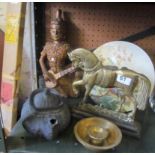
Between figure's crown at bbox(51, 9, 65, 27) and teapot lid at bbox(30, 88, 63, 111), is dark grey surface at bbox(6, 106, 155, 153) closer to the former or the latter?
teapot lid at bbox(30, 88, 63, 111)

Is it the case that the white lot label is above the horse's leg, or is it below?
above

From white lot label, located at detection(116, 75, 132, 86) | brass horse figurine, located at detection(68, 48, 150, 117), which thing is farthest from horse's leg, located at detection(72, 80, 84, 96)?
white lot label, located at detection(116, 75, 132, 86)

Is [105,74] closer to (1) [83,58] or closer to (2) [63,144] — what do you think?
(1) [83,58]

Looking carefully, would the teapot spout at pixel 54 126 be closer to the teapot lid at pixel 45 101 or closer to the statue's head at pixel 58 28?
the teapot lid at pixel 45 101

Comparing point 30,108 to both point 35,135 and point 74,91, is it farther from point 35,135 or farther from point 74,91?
point 74,91

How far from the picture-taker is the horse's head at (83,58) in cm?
80

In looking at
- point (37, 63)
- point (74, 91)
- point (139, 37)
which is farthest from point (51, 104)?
point (139, 37)

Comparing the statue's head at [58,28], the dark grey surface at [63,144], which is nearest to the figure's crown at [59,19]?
the statue's head at [58,28]

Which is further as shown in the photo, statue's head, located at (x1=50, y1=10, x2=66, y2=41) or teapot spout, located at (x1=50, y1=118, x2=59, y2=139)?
statue's head, located at (x1=50, y1=10, x2=66, y2=41)

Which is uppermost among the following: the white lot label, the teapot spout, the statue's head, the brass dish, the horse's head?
the statue's head

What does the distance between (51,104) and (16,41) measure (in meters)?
0.24

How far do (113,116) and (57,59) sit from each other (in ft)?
0.97

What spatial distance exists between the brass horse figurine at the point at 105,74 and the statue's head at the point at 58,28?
0.45ft

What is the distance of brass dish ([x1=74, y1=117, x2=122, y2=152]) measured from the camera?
752 mm
